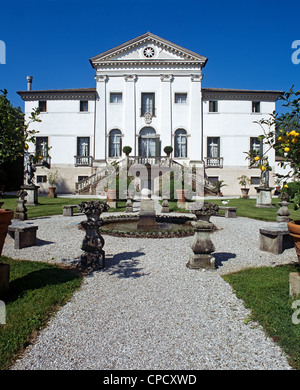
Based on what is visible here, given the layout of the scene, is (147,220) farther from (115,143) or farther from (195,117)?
(195,117)

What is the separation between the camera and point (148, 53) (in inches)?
1035

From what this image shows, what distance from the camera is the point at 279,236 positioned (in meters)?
6.52

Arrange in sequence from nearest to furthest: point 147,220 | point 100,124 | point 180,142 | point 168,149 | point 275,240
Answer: point 275,240 → point 147,220 → point 168,149 → point 100,124 → point 180,142

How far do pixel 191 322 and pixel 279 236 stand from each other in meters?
4.09

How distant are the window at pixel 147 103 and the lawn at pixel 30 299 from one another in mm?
23040

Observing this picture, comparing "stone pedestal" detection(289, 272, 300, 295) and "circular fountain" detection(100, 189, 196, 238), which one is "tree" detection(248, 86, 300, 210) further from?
"circular fountain" detection(100, 189, 196, 238)

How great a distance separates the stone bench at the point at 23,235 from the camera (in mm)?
6703

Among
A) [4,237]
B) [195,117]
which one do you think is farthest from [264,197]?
[4,237]

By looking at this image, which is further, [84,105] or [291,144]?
[84,105]

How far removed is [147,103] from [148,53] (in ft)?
14.9

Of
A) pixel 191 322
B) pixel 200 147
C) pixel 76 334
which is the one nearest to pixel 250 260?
pixel 191 322

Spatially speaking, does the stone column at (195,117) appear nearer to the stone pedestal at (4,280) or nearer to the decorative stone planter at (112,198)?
the decorative stone planter at (112,198)

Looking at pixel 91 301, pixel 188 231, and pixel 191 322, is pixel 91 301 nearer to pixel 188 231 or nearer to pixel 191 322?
pixel 191 322

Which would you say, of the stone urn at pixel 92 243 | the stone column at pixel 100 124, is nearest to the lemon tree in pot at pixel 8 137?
the stone urn at pixel 92 243
